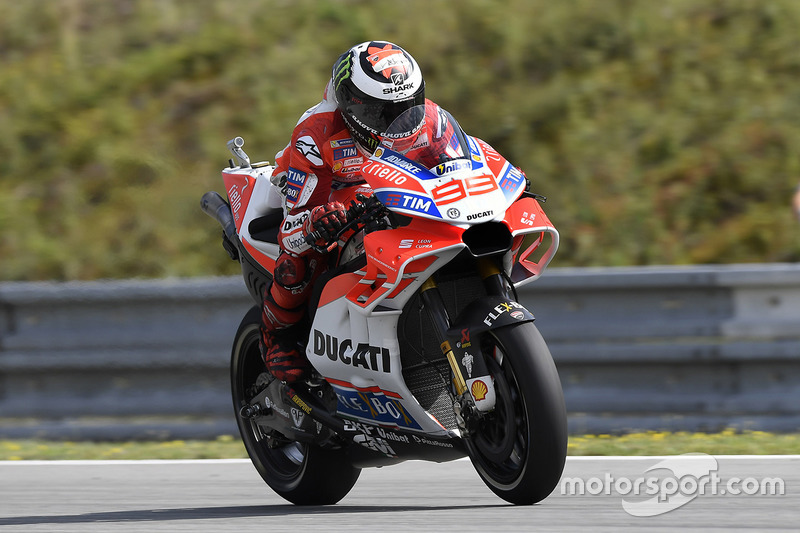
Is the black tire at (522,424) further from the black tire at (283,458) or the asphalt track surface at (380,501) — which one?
the black tire at (283,458)

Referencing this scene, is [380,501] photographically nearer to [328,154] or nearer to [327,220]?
[327,220]

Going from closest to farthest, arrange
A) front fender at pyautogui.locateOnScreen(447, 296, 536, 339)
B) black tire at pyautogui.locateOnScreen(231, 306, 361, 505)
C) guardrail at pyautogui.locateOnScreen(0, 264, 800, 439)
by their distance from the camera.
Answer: front fender at pyautogui.locateOnScreen(447, 296, 536, 339), black tire at pyautogui.locateOnScreen(231, 306, 361, 505), guardrail at pyautogui.locateOnScreen(0, 264, 800, 439)

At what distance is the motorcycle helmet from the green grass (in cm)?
263

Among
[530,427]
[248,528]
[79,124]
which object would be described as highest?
[530,427]

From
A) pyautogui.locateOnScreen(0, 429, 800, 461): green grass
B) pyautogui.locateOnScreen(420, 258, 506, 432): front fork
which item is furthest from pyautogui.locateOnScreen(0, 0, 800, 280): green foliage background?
pyautogui.locateOnScreen(420, 258, 506, 432): front fork

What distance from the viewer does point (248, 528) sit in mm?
4672

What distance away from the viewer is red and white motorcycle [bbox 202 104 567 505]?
441 cm

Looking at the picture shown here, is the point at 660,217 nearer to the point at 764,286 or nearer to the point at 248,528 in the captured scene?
the point at 764,286

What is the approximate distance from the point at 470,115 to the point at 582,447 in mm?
4708

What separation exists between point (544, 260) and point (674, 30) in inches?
270

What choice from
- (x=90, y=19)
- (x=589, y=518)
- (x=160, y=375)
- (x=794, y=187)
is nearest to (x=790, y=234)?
(x=794, y=187)

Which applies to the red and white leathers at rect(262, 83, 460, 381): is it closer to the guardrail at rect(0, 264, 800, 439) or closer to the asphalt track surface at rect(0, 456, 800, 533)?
the asphalt track surface at rect(0, 456, 800, 533)

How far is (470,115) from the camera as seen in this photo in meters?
10.9
